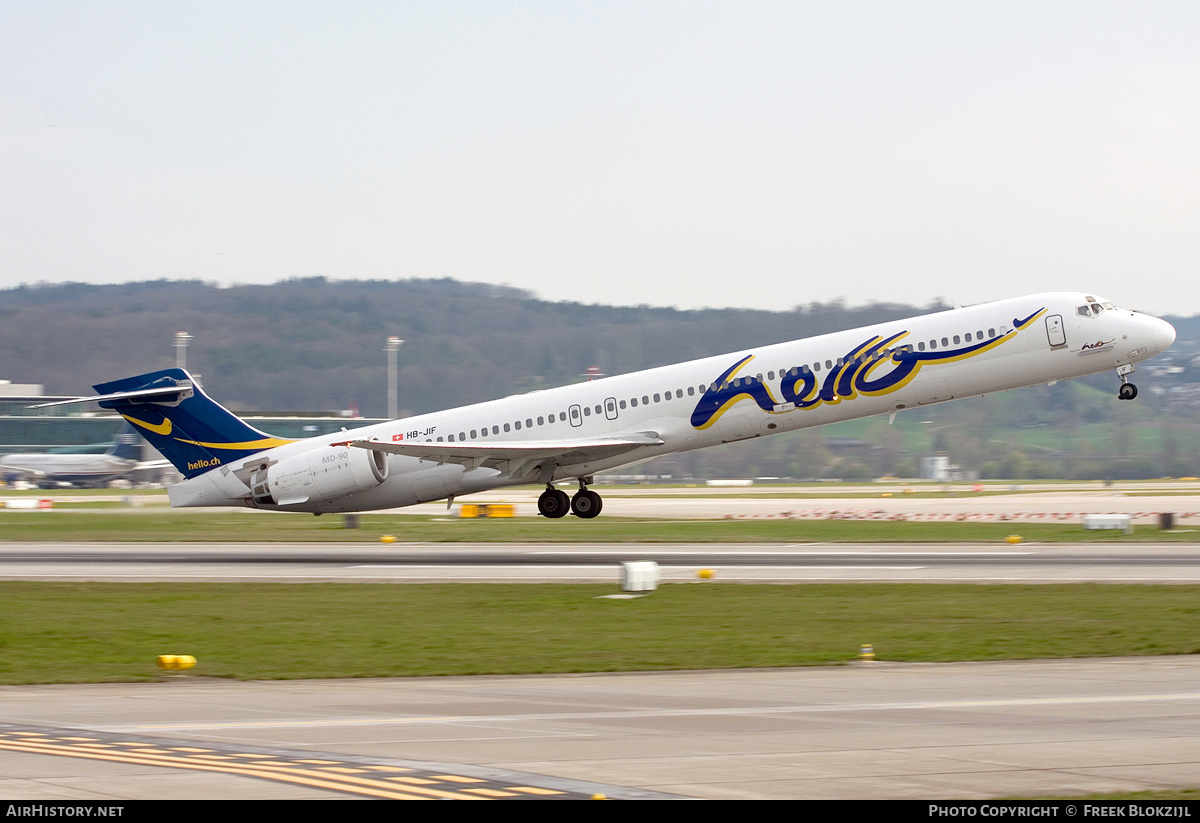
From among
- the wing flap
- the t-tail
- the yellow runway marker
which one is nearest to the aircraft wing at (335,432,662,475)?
the wing flap

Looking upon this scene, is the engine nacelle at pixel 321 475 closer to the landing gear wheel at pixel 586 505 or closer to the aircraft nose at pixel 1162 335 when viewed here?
the landing gear wheel at pixel 586 505

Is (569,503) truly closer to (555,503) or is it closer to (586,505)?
(555,503)

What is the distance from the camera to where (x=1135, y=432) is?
167m

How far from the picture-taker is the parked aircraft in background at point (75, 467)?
99.2 m

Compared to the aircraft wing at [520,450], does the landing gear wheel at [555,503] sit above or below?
below

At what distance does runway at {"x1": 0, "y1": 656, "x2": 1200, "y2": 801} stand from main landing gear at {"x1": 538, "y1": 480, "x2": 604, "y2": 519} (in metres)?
24.2

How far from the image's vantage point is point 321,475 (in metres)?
43.1

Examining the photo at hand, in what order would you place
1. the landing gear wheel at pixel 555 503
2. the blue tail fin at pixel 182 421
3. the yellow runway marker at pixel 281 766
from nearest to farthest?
the yellow runway marker at pixel 281 766, the landing gear wheel at pixel 555 503, the blue tail fin at pixel 182 421

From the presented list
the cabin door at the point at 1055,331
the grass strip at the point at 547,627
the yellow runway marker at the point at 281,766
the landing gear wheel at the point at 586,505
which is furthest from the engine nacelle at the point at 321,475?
the yellow runway marker at the point at 281,766

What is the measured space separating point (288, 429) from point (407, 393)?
232ft

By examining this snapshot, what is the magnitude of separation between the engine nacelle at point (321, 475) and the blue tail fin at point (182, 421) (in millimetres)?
1507

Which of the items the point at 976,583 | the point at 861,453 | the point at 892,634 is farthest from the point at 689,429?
the point at 861,453
